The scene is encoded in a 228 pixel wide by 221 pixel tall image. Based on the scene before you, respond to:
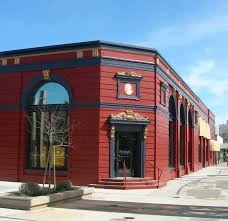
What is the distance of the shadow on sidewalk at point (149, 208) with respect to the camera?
15.8 meters

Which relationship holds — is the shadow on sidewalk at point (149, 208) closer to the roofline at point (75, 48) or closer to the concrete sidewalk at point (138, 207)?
the concrete sidewalk at point (138, 207)

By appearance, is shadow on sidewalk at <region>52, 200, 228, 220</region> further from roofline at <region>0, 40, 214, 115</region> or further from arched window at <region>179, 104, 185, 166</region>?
arched window at <region>179, 104, 185, 166</region>

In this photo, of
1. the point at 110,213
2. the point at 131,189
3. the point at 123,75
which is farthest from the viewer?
the point at 123,75

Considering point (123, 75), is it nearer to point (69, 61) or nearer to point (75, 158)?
point (69, 61)

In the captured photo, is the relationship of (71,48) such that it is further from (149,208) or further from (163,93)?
(149,208)

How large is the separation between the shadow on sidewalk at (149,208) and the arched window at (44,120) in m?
7.60

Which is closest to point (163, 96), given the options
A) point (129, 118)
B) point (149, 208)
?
point (129, 118)

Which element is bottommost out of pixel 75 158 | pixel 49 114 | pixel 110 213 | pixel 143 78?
pixel 110 213

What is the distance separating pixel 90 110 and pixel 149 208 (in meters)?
8.86

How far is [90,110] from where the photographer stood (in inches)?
979

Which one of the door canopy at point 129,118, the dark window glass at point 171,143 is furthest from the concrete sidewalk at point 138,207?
the dark window glass at point 171,143

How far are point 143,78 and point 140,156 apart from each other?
13.6 ft

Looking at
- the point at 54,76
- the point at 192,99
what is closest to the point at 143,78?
the point at 54,76

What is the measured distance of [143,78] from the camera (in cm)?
2603
